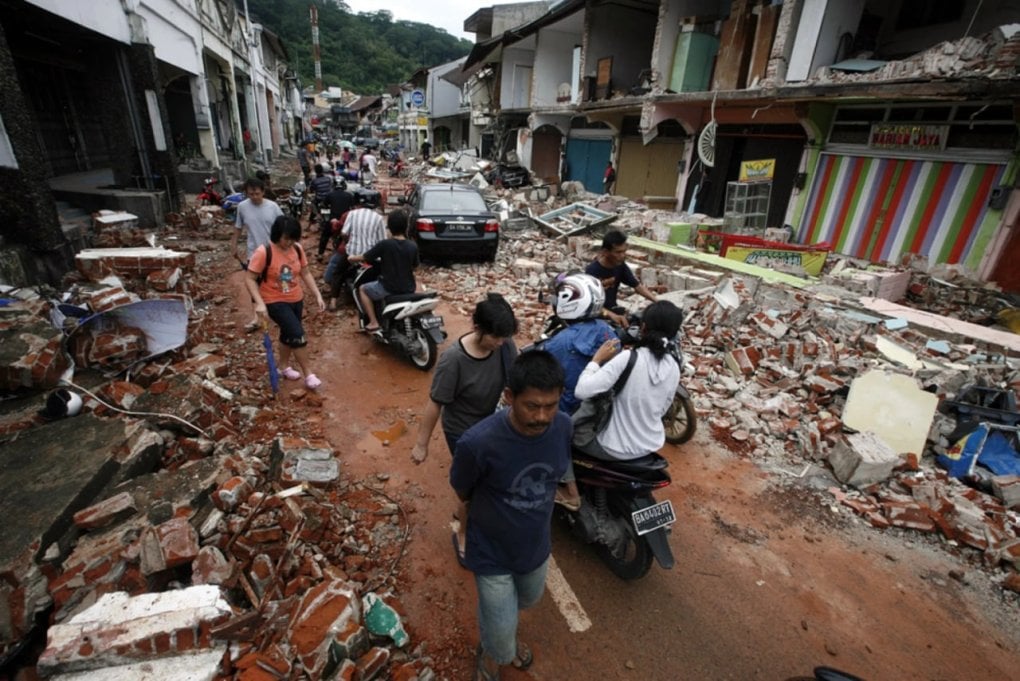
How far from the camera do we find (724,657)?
2617mm

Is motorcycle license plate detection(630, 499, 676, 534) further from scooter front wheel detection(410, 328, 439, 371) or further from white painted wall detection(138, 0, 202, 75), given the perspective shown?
white painted wall detection(138, 0, 202, 75)

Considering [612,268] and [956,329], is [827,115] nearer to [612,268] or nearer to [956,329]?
[956,329]

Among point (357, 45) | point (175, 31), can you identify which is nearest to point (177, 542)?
point (175, 31)

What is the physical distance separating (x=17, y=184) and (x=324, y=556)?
22.0 ft

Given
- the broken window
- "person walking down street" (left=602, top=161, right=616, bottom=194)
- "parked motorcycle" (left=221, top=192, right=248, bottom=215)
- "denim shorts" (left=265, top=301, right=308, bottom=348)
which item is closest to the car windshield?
"denim shorts" (left=265, top=301, right=308, bottom=348)

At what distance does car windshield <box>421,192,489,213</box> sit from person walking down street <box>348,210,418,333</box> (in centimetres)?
380

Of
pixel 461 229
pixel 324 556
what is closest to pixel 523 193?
pixel 461 229

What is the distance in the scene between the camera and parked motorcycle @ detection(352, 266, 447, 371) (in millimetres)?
5414

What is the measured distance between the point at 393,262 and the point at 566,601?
3974 mm

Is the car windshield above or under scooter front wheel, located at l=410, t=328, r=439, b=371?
above

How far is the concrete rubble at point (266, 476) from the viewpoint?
7.36ft

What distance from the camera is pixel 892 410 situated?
442cm

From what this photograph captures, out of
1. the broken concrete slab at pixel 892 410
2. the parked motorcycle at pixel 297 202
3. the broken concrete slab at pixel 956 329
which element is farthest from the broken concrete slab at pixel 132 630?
the parked motorcycle at pixel 297 202

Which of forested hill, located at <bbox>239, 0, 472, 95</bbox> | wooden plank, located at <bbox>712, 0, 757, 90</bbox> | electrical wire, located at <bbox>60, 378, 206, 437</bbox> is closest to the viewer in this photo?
electrical wire, located at <bbox>60, 378, 206, 437</bbox>
